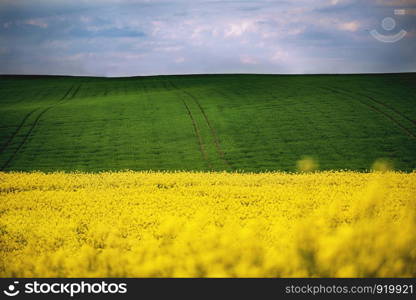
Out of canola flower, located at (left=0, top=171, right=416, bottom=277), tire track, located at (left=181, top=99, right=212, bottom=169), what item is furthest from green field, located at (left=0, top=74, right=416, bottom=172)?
canola flower, located at (left=0, top=171, right=416, bottom=277)

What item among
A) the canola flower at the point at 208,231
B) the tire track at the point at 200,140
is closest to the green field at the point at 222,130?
the tire track at the point at 200,140

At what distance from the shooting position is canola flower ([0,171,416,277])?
641 cm

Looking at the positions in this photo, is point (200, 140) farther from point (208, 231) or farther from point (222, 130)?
point (208, 231)

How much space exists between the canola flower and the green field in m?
14.6

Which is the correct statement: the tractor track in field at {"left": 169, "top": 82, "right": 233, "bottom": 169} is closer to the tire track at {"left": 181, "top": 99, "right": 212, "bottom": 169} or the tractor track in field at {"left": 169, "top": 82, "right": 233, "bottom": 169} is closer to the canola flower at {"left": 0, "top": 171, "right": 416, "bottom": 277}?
the tire track at {"left": 181, "top": 99, "right": 212, "bottom": 169}

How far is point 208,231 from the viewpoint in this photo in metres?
7.92

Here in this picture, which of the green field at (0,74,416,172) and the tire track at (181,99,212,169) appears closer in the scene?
the green field at (0,74,416,172)

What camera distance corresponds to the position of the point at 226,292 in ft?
19.1

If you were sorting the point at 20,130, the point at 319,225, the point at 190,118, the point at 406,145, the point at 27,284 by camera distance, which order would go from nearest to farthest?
the point at 27,284 → the point at 319,225 → the point at 406,145 → the point at 20,130 → the point at 190,118

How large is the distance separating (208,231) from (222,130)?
2701cm

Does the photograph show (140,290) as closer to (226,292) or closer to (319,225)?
(226,292)

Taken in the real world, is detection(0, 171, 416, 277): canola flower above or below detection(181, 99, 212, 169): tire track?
above

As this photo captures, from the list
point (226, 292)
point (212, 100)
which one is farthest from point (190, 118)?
point (226, 292)

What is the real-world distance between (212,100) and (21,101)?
69.5ft
